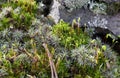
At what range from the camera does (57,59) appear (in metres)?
2.36

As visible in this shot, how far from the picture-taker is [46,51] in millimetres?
2336

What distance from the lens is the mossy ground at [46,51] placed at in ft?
7.54

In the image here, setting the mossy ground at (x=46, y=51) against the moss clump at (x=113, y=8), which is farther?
the moss clump at (x=113, y=8)

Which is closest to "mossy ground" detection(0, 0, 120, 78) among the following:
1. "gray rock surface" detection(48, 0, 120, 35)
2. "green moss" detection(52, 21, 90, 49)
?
"green moss" detection(52, 21, 90, 49)

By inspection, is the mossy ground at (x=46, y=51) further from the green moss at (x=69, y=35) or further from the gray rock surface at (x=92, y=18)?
the gray rock surface at (x=92, y=18)

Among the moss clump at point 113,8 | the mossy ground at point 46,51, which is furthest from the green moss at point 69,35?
the moss clump at point 113,8

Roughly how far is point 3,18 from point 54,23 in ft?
1.79

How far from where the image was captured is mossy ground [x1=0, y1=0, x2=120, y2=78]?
7.54ft

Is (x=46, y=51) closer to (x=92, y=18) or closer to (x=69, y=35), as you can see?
(x=69, y=35)

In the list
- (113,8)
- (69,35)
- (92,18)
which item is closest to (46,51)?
(69,35)

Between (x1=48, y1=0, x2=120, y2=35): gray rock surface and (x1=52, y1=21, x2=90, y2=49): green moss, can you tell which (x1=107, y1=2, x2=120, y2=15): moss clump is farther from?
(x1=52, y1=21, x2=90, y2=49): green moss

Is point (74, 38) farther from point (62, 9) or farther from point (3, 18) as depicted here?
point (3, 18)

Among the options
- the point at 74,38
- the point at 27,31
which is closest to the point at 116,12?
the point at 74,38

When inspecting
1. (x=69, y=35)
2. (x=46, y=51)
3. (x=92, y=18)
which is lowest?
(x=46, y=51)
